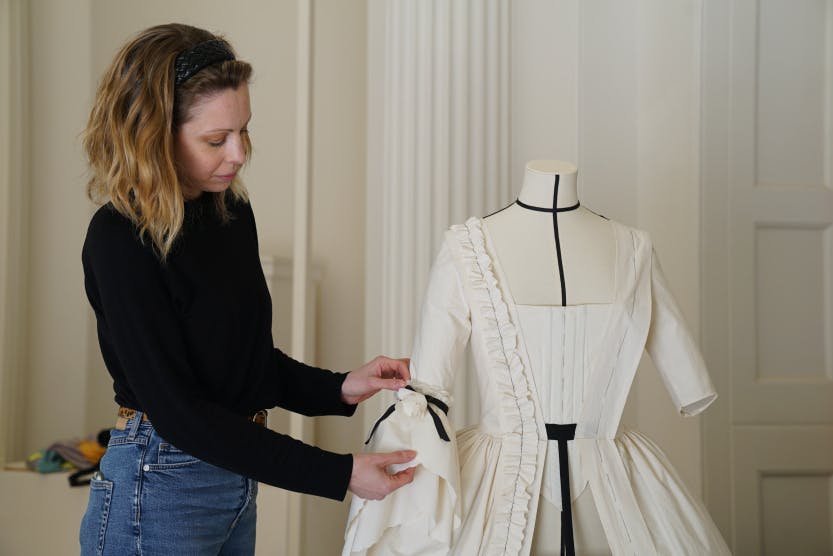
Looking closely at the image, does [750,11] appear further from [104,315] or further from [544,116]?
[104,315]

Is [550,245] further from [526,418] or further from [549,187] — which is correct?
[526,418]

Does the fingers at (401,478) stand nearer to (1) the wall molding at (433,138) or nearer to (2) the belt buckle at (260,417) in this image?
(2) the belt buckle at (260,417)

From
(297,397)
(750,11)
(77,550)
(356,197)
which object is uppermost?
(750,11)

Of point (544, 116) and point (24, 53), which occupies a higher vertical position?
point (24, 53)

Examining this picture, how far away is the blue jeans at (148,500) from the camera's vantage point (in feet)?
3.91

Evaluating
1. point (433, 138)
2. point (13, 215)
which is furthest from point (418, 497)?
point (13, 215)

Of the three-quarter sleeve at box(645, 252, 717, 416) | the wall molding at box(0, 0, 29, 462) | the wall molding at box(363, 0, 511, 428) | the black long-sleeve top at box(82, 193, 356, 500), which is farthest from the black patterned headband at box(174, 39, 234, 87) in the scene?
the wall molding at box(0, 0, 29, 462)

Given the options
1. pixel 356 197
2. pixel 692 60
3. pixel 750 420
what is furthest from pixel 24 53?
pixel 750 420

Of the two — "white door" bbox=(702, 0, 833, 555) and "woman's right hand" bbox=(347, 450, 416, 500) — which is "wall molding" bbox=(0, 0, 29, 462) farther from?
"white door" bbox=(702, 0, 833, 555)

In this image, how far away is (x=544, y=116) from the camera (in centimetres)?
259

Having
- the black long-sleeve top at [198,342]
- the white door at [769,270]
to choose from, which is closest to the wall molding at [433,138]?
the white door at [769,270]

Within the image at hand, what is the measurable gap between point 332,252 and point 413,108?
91 centimetres

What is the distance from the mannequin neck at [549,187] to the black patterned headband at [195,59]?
581 mm

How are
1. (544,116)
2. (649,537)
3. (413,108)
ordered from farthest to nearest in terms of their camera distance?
(544,116) → (413,108) → (649,537)
